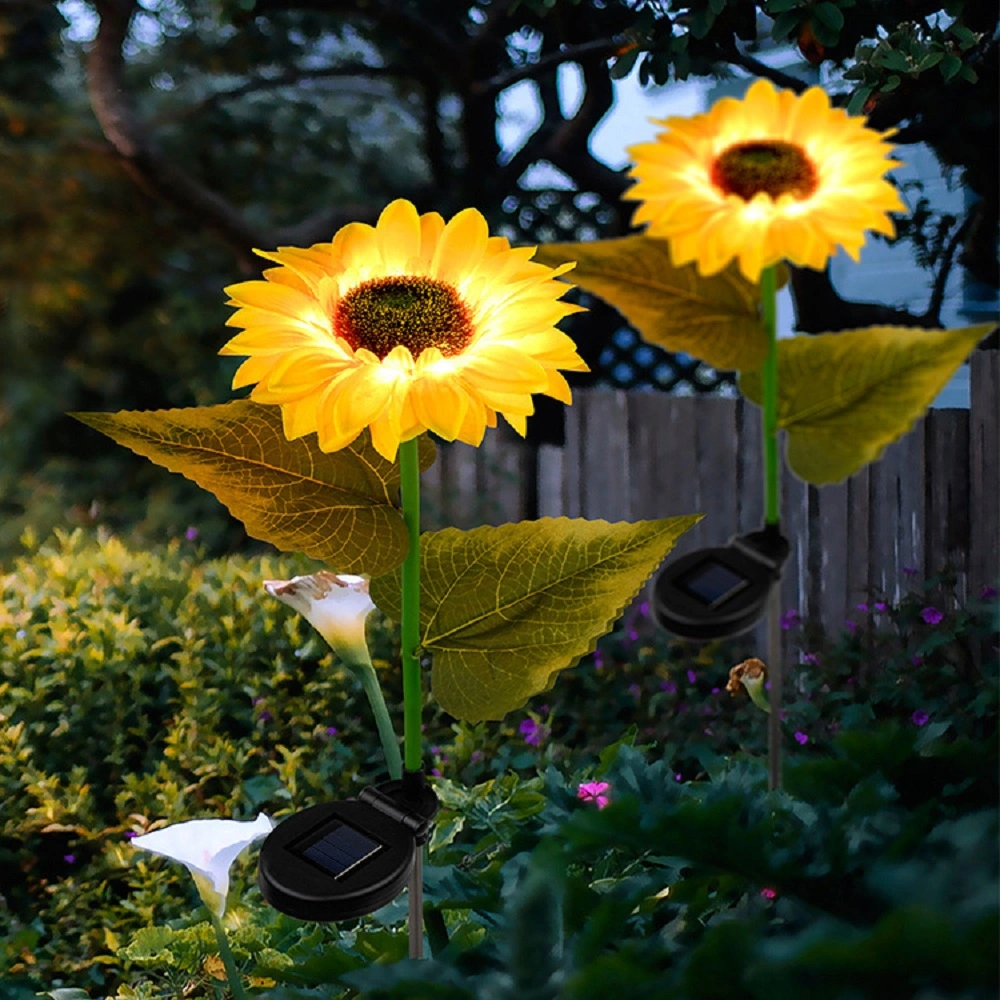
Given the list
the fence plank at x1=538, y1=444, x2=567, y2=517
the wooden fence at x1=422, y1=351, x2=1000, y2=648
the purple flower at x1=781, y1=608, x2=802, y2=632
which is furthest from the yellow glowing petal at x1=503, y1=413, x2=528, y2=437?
the fence plank at x1=538, y1=444, x2=567, y2=517

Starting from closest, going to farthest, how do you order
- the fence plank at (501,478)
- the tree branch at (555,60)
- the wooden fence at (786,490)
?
1. the wooden fence at (786,490)
2. the tree branch at (555,60)
3. the fence plank at (501,478)

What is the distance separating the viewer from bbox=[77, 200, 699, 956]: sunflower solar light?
900mm

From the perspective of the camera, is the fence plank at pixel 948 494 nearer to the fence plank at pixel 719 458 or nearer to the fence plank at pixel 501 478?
the fence plank at pixel 719 458

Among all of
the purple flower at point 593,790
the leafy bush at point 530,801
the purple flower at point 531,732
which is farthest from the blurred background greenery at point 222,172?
the purple flower at point 593,790

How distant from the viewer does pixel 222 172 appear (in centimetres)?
777

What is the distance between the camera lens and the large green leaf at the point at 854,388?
93cm

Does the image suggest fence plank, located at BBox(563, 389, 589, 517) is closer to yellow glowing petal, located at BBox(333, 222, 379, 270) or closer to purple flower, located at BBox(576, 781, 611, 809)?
purple flower, located at BBox(576, 781, 611, 809)

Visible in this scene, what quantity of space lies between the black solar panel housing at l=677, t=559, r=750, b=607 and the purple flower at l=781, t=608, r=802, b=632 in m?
2.86

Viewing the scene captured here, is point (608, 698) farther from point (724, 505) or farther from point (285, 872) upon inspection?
point (285, 872)

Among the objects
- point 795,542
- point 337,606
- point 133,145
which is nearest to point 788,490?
point 795,542

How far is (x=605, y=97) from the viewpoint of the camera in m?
5.28

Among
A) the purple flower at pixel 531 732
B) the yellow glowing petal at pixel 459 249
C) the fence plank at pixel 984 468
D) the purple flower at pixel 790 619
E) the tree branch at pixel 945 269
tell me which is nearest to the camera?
the yellow glowing petal at pixel 459 249

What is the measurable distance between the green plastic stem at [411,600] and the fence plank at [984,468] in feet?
8.89

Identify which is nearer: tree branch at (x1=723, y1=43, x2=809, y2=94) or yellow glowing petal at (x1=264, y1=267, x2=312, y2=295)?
yellow glowing petal at (x1=264, y1=267, x2=312, y2=295)
